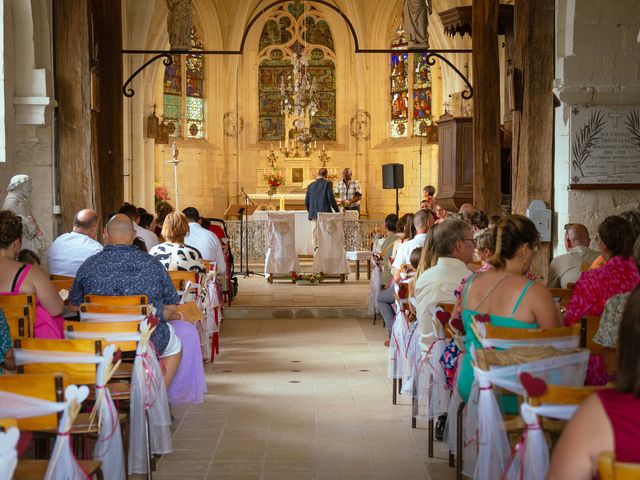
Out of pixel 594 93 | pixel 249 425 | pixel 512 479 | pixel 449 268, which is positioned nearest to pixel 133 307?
pixel 249 425

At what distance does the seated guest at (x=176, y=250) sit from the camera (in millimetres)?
7047

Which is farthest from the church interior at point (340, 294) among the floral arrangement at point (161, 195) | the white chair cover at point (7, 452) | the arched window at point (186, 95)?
the arched window at point (186, 95)

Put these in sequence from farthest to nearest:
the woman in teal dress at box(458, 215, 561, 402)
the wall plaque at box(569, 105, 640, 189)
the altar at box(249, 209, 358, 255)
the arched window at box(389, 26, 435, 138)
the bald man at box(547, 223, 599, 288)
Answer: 1. the arched window at box(389, 26, 435, 138)
2. the altar at box(249, 209, 358, 255)
3. the wall plaque at box(569, 105, 640, 189)
4. the bald man at box(547, 223, 599, 288)
5. the woman in teal dress at box(458, 215, 561, 402)

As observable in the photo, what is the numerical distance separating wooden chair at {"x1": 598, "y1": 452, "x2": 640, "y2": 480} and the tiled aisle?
2590 mm

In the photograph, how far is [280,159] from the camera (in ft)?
70.2

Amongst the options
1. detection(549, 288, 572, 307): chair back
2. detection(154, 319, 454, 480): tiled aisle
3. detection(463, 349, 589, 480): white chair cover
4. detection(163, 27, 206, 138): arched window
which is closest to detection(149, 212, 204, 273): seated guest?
detection(154, 319, 454, 480): tiled aisle

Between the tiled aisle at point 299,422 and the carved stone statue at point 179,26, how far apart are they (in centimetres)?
494

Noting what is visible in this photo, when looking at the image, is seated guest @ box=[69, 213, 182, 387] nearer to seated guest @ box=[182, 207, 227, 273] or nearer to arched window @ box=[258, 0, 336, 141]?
seated guest @ box=[182, 207, 227, 273]

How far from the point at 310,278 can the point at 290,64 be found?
9.68 metres

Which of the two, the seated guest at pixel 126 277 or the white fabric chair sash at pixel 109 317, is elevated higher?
the seated guest at pixel 126 277

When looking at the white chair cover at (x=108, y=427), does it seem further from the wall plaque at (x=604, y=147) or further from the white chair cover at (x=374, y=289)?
the white chair cover at (x=374, y=289)

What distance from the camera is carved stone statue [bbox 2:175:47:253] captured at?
699 cm

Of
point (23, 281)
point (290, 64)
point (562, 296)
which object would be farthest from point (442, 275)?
point (290, 64)

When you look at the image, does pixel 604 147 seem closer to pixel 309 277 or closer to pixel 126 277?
pixel 126 277
